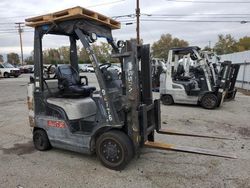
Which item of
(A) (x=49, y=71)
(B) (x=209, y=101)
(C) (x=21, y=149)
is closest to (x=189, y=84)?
(B) (x=209, y=101)

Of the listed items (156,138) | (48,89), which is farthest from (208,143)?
(48,89)

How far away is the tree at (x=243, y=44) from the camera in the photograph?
5162 cm

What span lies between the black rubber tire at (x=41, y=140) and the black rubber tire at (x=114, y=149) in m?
1.27

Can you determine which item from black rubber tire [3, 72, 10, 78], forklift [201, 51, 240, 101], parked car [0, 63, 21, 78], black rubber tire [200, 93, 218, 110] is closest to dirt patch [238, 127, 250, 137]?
black rubber tire [200, 93, 218, 110]

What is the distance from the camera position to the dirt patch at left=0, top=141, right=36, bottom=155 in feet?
16.5

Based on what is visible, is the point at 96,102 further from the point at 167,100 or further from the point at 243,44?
the point at 243,44

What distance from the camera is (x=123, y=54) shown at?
12.7ft

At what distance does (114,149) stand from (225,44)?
192 feet

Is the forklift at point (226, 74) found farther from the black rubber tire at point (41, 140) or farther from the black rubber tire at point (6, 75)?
the black rubber tire at point (6, 75)

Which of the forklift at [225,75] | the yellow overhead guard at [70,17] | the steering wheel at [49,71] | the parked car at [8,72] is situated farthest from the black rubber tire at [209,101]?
the parked car at [8,72]

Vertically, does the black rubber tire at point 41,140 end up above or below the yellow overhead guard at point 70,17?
below

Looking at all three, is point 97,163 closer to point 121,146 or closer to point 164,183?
point 121,146

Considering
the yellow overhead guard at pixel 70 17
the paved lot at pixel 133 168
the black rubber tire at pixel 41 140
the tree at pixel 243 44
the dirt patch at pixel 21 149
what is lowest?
the paved lot at pixel 133 168

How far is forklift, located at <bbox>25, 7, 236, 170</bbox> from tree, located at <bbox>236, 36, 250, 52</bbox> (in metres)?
52.3
